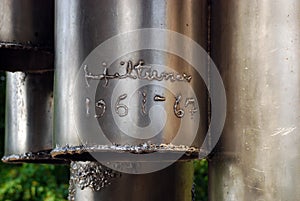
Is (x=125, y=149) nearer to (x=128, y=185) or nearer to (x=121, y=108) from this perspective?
(x=121, y=108)

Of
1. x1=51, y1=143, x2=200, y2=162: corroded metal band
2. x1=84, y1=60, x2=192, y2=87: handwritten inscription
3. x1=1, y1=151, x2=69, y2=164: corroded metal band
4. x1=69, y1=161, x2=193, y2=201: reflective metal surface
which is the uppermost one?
x1=84, y1=60, x2=192, y2=87: handwritten inscription

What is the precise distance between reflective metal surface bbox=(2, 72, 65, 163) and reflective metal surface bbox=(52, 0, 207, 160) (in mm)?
626

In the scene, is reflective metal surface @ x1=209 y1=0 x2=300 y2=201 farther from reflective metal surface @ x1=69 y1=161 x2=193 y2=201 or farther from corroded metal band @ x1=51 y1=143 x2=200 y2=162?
reflective metal surface @ x1=69 y1=161 x2=193 y2=201

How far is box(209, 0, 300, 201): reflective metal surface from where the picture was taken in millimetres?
1859

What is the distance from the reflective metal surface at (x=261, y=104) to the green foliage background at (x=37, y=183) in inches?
141

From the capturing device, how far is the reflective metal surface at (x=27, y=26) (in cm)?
219

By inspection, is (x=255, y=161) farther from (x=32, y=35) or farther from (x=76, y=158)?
(x=32, y=35)

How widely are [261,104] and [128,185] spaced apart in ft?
1.65

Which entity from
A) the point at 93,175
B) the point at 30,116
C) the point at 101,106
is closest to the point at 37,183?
the point at 30,116

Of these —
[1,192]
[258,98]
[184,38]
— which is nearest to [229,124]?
[258,98]

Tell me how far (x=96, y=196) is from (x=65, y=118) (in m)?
0.36

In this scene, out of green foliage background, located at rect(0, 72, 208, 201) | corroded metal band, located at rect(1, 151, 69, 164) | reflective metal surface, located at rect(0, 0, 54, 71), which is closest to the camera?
reflective metal surface, located at rect(0, 0, 54, 71)

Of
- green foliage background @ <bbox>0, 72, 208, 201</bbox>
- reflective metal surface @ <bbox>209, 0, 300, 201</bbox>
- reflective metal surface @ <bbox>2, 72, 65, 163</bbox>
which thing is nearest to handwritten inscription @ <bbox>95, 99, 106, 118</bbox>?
reflective metal surface @ <bbox>209, 0, 300, 201</bbox>

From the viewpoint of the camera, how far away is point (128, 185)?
7.29 feet
